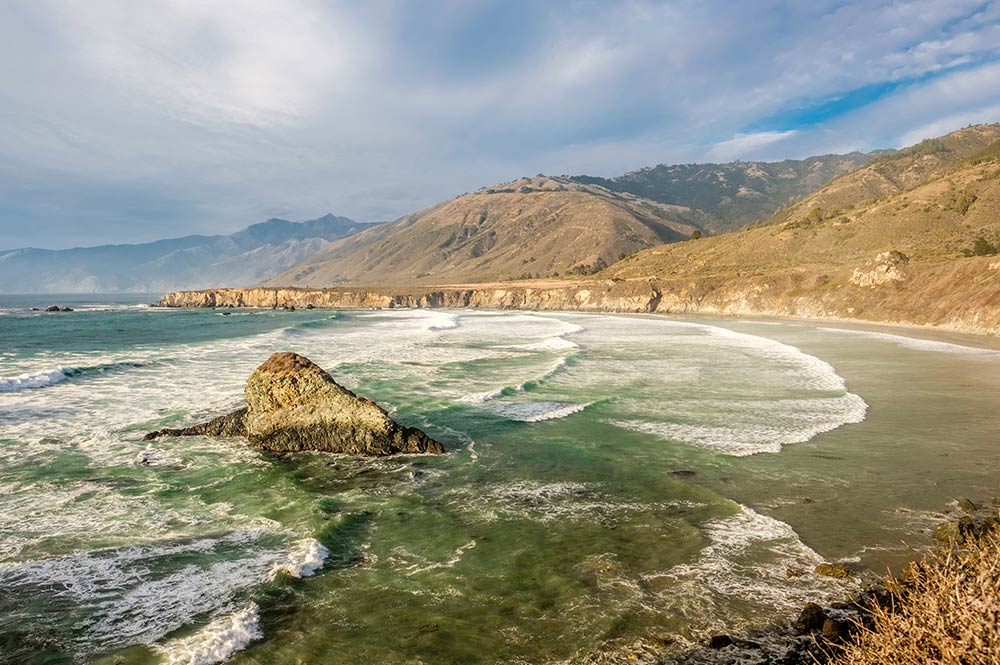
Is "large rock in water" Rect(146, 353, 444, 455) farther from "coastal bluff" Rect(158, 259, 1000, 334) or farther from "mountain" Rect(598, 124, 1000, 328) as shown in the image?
"mountain" Rect(598, 124, 1000, 328)

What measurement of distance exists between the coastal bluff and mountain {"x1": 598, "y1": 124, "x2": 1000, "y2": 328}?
16 centimetres

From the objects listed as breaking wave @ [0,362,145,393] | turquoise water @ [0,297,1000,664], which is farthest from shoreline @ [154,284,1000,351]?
breaking wave @ [0,362,145,393]

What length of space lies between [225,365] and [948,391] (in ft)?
106

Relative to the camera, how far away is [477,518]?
31.5 feet

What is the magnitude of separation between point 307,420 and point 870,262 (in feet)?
211

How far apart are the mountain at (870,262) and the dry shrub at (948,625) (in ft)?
161

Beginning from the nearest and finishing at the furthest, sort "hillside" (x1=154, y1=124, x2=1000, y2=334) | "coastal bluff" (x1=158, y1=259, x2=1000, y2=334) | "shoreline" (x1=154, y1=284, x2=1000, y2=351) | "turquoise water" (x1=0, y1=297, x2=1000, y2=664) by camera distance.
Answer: "turquoise water" (x1=0, y1=297, x2=1000, y2=664), "coastal bluff" (x1=158, y1=259, x2=1000, y2=334), "hillside" (x1=154, y1=124, x2=1000, y2=334), "shoreline" (x1=154, y1=284, x2=1000, y2=351)

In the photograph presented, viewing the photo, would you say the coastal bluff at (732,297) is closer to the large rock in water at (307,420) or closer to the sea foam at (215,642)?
the large rock in water at (307,420)

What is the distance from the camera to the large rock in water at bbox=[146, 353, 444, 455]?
1386 cm

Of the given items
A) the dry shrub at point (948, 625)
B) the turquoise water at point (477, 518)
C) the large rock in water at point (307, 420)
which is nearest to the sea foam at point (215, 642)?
the turquoise water at point (477, 518)

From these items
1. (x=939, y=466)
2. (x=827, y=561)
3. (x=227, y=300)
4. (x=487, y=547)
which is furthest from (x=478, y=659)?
(x=227, y=300)

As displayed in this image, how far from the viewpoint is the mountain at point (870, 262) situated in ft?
159

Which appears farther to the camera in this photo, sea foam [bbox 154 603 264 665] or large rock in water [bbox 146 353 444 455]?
large rock in water [bbox 146 353 444 455]

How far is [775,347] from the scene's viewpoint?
1361 inches
